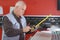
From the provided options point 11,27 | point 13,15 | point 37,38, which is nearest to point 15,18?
point 13,15

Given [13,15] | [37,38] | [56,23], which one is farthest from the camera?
[56,23]

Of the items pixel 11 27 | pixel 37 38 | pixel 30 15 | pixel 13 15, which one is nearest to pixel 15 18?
pixel 13 15

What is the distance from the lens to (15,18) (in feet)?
9.32

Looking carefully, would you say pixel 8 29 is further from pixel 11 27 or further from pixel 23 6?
pixel 23 6

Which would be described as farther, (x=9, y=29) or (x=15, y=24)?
(x=15, y=24)

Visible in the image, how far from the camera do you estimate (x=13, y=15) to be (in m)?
2.83

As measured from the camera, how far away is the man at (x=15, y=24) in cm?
265

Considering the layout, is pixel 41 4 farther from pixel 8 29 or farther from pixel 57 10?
pixel 8 29

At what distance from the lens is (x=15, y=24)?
110 inches

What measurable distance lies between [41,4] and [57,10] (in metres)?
0.37

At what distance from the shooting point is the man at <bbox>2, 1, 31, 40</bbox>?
2650mm

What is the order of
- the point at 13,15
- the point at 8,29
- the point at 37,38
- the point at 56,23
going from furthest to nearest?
→ the point at 56,23 < the point at 13,15 < the point at 8,29 < the point at 37,38

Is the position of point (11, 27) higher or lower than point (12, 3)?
lower

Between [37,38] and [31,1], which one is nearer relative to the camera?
[37,38]
